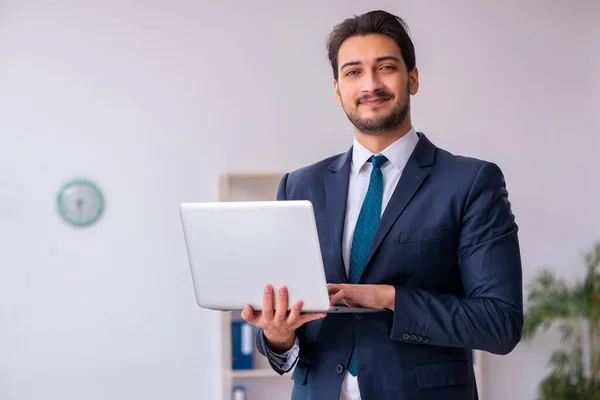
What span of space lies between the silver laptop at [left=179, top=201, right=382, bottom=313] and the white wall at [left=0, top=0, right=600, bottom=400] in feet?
9.79

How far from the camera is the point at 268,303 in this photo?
168 cm

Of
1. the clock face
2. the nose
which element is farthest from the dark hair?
the clock face

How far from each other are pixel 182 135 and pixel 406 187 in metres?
3.00

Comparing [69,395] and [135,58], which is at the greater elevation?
[135,58]

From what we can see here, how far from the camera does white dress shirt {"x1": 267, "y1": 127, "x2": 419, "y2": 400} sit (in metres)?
1.91

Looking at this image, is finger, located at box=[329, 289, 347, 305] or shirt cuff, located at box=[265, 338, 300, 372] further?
shirt cuff, located at box=[265, 338, 300, 372]

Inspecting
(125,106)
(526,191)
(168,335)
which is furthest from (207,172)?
(526,191)

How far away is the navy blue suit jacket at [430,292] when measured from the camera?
5.78ft

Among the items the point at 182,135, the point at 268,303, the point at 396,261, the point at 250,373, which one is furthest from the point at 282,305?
the point at 182,135

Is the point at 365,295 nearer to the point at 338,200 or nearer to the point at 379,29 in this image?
the point at 338,200

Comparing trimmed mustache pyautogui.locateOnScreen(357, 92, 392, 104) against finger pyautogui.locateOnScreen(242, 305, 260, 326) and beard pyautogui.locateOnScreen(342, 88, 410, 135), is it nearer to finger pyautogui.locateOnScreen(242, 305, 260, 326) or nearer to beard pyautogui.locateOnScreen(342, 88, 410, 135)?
beard pyautogui.locateOnScreen(342, 88, 410, 135)

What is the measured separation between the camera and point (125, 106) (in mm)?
4699

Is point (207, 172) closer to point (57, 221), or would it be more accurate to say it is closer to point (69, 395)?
point (57, 221)

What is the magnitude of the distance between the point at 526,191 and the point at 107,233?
2.39 metres
